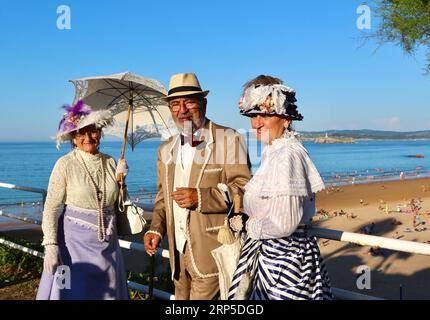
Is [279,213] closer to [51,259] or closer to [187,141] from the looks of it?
Result: [187,141]

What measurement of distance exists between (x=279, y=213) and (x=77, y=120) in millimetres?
1766

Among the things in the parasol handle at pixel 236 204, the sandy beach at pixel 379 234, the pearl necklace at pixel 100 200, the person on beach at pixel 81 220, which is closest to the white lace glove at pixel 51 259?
the person on beach at pixel 81 220

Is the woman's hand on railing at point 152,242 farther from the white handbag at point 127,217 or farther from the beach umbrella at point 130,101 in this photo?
the beach umbrella at point 130,101

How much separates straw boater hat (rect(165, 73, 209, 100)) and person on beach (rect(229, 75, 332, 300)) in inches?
24.5

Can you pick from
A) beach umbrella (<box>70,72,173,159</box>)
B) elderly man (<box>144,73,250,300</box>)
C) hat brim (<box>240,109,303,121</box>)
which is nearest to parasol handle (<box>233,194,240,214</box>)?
elderly man (<box>144,73,250,300</box>)

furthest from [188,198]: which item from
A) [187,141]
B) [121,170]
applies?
[121,170]

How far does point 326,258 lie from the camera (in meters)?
9.98

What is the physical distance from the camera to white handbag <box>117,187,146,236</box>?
3533 millimetres

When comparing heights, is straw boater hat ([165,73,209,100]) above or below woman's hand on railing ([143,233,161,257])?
above

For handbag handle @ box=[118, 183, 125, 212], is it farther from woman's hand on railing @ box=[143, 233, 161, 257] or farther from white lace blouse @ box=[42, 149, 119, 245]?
woman's hand on railing @ box=[143, 233, 161, 257]

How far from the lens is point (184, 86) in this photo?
123 inches

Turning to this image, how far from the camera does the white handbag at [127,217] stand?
139 inches

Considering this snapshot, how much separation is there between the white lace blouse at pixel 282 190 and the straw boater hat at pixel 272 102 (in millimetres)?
115

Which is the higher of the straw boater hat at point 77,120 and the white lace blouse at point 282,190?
the straw boater hat at point 77,120
